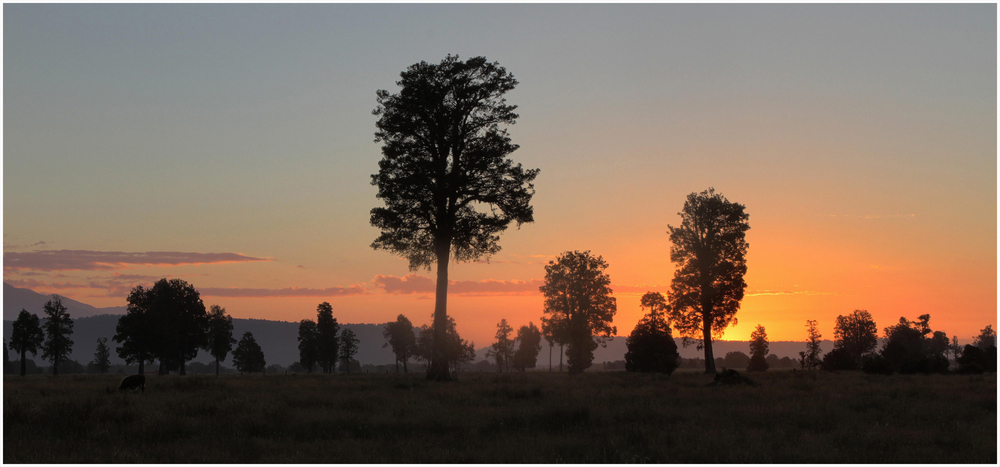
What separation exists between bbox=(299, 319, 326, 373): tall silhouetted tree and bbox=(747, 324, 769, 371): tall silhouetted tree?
61.0m

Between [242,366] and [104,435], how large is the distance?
321ft

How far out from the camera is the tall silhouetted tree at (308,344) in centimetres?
9606

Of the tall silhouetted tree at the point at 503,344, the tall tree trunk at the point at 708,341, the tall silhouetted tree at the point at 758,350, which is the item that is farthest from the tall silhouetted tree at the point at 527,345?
the tall tree trunk at the point at 708,341

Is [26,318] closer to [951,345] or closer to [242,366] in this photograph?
[242,366]

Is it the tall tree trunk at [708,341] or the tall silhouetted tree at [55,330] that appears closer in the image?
the tall tree trunk at [708,341]

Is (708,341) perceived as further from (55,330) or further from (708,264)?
(55,330)

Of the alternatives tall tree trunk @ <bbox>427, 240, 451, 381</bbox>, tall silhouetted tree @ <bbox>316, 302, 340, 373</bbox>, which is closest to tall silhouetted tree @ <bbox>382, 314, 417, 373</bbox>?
tall silhouetted tree @ <bbox>316, 302, 340, 373</bbox>

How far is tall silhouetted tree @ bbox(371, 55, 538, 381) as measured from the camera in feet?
99.6

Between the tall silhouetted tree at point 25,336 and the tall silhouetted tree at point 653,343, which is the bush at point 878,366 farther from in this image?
the tall silhouetted tree at point 25,336

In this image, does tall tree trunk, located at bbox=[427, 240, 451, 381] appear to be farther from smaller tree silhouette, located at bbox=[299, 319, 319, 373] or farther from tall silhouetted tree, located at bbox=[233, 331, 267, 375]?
tall silhouetted tree, located at bbox=[233, 331, 267, 375]

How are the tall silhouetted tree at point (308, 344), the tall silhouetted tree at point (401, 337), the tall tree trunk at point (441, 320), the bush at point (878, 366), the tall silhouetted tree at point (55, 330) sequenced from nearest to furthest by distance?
the tall tree trunk at point (441, 320), the bush at point (878, 366), the tall silhouetted tree at point (55, 330), the tall silhouetted tree at point (308, 344), the tall silhouetted tree at point (401, 337)

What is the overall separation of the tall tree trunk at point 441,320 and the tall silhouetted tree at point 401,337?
267 ft

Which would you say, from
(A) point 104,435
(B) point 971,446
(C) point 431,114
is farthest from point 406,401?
(C) point 431,114

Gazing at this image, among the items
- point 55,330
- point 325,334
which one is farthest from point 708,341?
point 55,330
